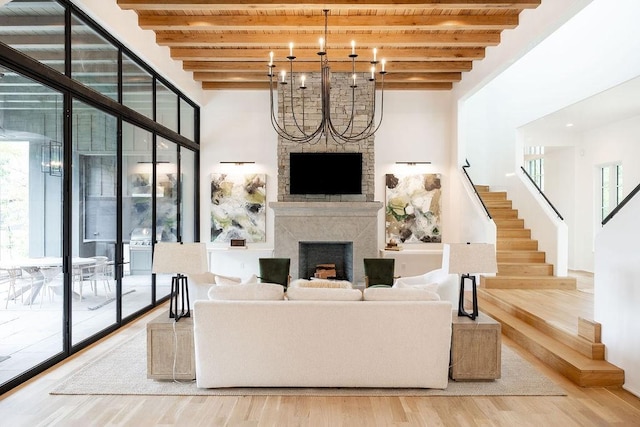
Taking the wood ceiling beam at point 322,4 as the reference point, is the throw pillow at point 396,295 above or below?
below

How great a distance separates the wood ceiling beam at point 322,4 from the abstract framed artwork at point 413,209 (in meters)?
4.08

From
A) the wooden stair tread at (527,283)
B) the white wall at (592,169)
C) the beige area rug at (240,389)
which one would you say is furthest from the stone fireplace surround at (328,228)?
the white wall at (592,169)

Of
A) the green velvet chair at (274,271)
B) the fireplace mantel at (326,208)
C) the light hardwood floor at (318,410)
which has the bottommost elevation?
the light hardwood floor at (318,410)

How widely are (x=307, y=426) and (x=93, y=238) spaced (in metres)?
3.23

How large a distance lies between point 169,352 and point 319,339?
1.32 metres

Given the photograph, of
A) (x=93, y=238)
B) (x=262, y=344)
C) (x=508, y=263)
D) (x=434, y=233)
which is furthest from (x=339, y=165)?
(x=262, y=344)

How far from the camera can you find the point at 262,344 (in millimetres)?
3607

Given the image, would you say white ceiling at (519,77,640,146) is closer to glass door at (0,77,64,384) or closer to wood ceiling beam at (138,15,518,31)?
wood ceiling beam at (138,15,518,31)

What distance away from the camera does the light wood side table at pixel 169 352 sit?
385cm

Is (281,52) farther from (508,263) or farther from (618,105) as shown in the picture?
(618,105)

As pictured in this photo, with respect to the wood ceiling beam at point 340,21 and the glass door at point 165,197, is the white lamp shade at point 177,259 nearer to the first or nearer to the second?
the glass door at point 165,197

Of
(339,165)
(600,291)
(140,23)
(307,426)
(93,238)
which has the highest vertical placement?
(140,23)

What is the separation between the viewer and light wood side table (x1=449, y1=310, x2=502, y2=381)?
3867 millimetres

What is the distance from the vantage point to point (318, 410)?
3326 millimetres
